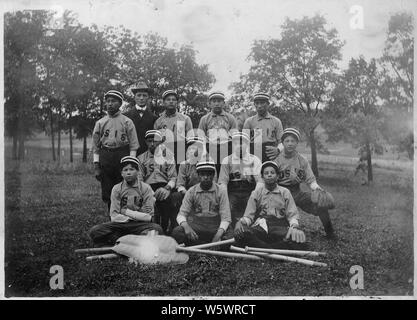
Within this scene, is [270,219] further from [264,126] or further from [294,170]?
[264,126]

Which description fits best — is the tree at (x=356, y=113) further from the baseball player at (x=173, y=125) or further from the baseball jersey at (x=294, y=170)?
the baseball player at (x=173, y=125)

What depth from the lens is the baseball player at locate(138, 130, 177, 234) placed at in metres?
4.54

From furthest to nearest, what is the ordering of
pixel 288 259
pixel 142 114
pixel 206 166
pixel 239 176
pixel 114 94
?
1. pixel 142 114
2. pixel 114 94
3. pixel 239 176
4. pixel 206 166
5. pixel 288 259

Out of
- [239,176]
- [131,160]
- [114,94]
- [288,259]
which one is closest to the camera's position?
[288,259]

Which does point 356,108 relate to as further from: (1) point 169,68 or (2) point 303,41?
(1) point 169,68

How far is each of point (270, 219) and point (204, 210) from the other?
687 mm

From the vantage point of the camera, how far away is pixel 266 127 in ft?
15.7

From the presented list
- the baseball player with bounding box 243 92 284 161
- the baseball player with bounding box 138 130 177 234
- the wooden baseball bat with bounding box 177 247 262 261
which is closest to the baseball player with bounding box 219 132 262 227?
the baseball player with bounding box 243 92 284 161

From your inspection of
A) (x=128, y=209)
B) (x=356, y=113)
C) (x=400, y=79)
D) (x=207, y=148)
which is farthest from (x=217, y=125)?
(x=400, y=79)

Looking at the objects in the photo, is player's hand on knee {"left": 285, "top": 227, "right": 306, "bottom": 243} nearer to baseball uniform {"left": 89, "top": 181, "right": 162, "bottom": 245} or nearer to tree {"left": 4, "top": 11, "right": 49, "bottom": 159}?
baseball uniform {"left": 89, "top": 181, "right": 162, "bottom": 245}

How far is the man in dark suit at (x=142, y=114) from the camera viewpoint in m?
4.78

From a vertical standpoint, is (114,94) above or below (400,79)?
below

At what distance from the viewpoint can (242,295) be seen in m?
4.12
